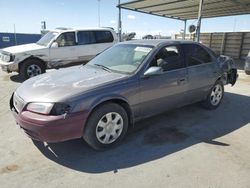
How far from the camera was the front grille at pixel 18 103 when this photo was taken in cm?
329

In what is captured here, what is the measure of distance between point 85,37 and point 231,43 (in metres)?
12.8

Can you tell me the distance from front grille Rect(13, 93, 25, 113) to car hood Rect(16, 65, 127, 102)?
0.05 metres

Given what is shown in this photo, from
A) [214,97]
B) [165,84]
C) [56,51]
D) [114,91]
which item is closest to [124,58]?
[165,84]

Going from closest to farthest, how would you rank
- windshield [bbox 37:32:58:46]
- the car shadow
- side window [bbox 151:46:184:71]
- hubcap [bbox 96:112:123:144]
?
the car shadow, hubcap [bbox 96:112:123:144], side window [bbox 151:46:184:71], windshield [bbox 37:32:58:46]

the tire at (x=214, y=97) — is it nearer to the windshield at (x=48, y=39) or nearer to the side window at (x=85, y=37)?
the side window at (x=85, y=37)

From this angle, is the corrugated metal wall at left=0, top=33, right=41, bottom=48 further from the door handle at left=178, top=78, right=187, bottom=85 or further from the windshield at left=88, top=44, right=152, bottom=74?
the door handle at left=178, top=78, right=187, bottom=85

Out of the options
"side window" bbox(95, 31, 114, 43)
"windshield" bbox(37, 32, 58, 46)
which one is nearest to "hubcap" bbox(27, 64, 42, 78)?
"windshield" bbox(37, 32, 58, 46)

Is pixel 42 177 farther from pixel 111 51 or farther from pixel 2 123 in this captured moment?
pixel 111 51

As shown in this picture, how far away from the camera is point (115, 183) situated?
2.81 meters

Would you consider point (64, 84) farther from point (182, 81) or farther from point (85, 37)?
point (85, 37)

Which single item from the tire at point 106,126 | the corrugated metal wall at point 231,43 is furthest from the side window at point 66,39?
the corrugated metal wall at point 231,43

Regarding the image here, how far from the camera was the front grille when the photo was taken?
10.8ft

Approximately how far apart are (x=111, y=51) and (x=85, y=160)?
2.33 meters

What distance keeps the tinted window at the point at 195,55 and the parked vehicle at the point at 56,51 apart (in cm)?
535
